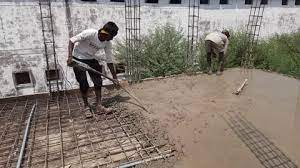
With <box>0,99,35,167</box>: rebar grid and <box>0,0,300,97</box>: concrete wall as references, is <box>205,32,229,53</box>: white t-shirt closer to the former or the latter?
<box>0,0,300,97</box>: concrete wall

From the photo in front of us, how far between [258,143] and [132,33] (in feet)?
20.8

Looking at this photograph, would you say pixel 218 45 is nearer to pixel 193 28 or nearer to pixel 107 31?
pixel 193 28

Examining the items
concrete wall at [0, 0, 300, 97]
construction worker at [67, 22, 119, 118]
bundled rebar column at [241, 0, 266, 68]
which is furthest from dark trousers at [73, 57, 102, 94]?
bundled rebar column at [241, 0, 266, 68]

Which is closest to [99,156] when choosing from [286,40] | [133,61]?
[133,61]

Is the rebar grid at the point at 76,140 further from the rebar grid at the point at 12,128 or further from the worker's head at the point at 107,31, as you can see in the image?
the worker's head at the point at 107,31

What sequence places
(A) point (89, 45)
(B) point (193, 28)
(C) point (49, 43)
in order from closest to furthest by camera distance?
(A) point (89, 45)
(C) point (49, 43)
(B) point (193, 28)

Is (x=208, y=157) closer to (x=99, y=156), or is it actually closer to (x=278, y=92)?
(x=99, y=156)

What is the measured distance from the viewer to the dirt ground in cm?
342

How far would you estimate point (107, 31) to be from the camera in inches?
163

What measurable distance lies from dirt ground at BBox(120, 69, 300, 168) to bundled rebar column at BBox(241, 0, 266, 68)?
5.28 feet

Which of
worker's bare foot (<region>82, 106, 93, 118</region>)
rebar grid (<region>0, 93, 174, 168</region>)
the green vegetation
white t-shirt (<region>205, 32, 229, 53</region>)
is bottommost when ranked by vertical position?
rebar grid (<region>0, 93, 174, 168</region>)

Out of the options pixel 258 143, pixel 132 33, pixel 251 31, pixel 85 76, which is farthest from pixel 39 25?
pixel 251 31

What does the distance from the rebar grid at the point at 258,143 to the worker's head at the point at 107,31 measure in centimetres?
242

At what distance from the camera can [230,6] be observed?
34.4 feet
